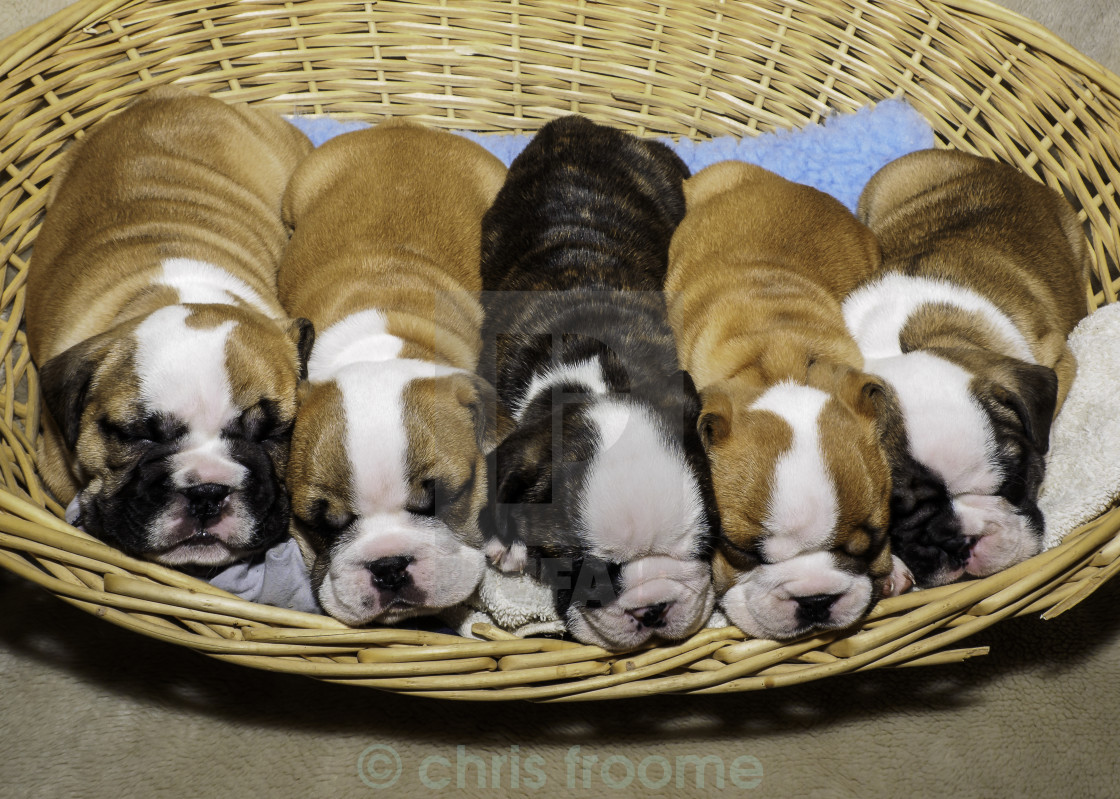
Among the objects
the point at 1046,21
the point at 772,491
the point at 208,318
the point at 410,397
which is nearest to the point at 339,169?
the point at 208,318

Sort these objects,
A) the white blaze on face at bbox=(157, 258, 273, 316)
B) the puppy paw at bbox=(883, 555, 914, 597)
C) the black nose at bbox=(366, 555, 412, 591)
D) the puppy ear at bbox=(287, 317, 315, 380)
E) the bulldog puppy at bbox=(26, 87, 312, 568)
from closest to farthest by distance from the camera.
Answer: the black nose at bbox=(366, 555, 412, 591), the bulldog puppy at bbox=(26, 87, 312, 568), the puppy paw at bbox=(883, 555, 914, 597), the puppy ear at bbox=(287, 317, 315, 380), the white blaze on face at bbox=(157, 258, 273, 316)

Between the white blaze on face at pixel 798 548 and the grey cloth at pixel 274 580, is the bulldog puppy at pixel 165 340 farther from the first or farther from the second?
the white blaze on face at pixel 798 548

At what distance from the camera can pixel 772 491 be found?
2137 mm

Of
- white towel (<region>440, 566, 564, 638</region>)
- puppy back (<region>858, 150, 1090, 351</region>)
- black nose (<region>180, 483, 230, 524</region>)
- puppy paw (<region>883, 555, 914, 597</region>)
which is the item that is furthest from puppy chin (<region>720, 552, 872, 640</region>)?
black nose (<region>180, 483, 230, 524</region>)

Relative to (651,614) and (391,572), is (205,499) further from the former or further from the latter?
(651,614)

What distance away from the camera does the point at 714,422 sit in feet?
7.31

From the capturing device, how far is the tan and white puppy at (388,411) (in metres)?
2.22

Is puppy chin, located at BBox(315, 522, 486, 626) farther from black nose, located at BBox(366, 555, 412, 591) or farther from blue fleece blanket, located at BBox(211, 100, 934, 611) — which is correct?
blue fleece blanket, located at BBox(211, 100, 934, 611)

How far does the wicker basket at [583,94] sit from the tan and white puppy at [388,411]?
17 cm

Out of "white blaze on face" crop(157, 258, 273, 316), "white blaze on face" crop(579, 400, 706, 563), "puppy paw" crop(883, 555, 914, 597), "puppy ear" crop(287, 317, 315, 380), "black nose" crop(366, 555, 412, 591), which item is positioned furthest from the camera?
"white blaze on face" crop(157, 258, 273, 316)

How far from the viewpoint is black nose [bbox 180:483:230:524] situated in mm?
2299

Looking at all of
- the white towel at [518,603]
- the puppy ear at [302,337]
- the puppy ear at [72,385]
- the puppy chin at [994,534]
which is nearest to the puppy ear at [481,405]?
the white towel at [518,603]

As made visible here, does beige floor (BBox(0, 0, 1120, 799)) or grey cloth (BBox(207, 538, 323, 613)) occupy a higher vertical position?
grey cloth (BBox(207, 538, 323, 613))

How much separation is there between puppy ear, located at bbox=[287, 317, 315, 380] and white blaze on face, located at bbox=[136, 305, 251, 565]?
0.23 meters
